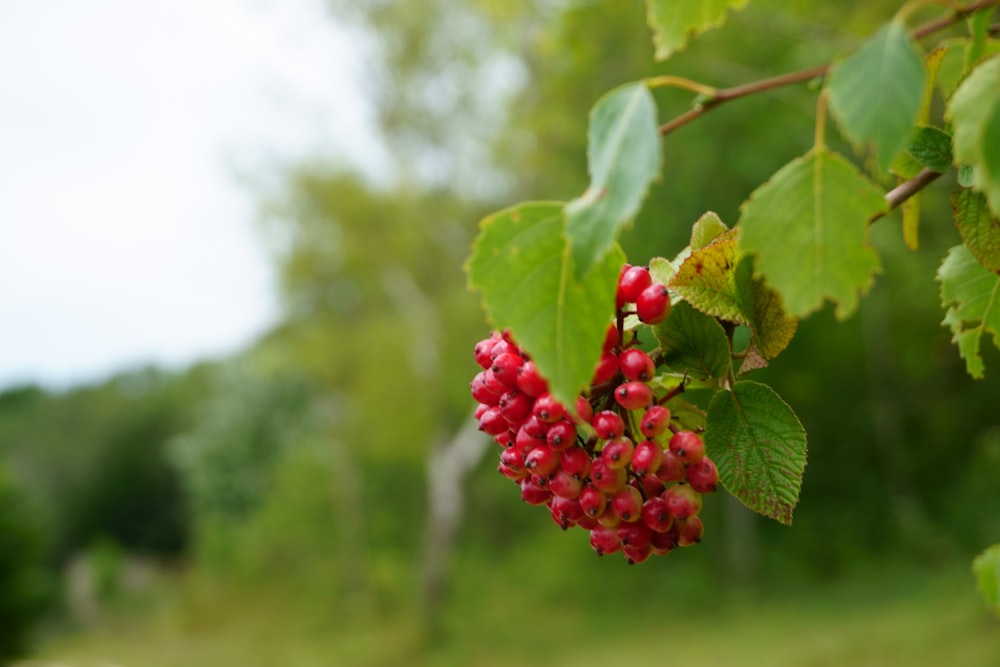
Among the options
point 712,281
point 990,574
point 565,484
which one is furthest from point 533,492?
point 990,574

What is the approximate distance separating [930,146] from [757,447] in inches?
7.3

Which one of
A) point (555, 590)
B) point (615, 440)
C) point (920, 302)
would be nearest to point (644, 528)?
point (615, 440)

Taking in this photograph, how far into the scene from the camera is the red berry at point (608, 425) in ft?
1.44

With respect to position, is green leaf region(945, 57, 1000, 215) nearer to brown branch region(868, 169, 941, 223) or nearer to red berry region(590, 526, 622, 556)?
brown branch region(868, 169, 941, 223)

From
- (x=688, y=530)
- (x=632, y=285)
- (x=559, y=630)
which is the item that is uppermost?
(x=559, y=630)

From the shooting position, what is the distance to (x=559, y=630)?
7902mm

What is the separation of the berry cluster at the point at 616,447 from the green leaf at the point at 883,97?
0.14m

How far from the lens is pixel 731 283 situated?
444mm

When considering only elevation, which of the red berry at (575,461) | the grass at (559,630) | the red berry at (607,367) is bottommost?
the red berry at (575,461)

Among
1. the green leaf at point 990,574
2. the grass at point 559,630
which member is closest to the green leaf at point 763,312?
the green leaf at point 990,574

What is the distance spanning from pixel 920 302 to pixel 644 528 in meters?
7.00

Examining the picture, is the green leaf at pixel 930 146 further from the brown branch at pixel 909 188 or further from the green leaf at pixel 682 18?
the green leaf at pixel 682 18

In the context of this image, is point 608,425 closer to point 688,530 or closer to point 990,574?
point 688,530

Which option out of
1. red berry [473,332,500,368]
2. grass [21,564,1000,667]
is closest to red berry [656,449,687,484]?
red berry [473,332,500,368]
